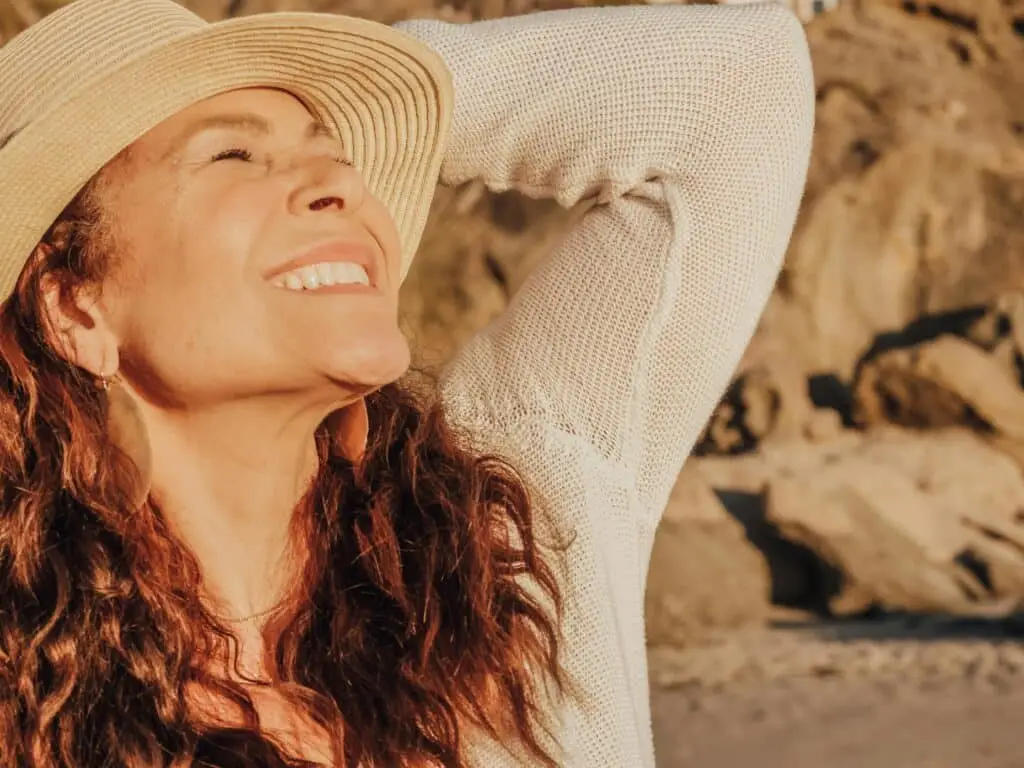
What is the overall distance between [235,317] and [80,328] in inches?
10.0

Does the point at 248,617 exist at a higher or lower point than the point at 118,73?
lower

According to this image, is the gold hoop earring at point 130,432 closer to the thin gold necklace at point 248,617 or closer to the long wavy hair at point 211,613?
the long wavy hair at point 211,613

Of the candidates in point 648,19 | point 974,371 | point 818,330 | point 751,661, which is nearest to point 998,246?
point 818,330

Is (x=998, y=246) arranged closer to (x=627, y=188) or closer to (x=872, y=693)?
(x=872, y=693)

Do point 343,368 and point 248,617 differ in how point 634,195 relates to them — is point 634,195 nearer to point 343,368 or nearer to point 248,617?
point 343,368

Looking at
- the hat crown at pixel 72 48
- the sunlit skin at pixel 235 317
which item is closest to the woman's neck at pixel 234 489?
the sunlit skin at pixel 235 317

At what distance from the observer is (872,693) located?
7.75 metres

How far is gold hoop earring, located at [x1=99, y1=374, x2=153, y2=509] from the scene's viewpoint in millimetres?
1939

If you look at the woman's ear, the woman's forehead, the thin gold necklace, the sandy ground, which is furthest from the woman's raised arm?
the sandy ground

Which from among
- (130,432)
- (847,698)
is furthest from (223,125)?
(847,698)

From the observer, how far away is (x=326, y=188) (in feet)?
6.20

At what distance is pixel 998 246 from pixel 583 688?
1234 cm

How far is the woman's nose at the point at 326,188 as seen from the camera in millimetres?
1879

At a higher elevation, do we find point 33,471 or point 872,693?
point 33,471
